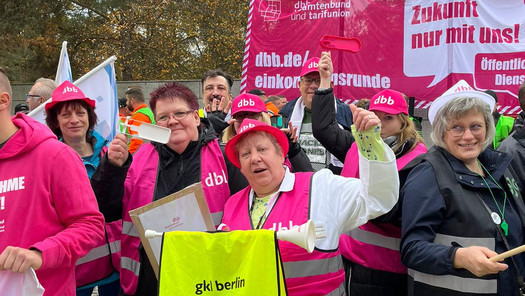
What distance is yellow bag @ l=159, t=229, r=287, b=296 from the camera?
2.42 metres

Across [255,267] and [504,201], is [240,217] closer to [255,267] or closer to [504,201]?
[255,267]

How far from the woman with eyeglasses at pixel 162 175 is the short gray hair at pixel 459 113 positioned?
1.14 meters

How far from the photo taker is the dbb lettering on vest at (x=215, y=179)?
316cm

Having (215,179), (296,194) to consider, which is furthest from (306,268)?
(215,179)

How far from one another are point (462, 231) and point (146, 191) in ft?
5.52

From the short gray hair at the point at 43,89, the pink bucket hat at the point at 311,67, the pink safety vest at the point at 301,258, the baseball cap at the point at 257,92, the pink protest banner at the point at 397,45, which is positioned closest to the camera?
the pink safety vest at the point at 301,258

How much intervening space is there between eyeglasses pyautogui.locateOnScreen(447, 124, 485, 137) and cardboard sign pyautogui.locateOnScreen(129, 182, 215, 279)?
4.26 ft

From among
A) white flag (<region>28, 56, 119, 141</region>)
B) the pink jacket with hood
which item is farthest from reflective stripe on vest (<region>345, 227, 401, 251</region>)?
white flag (<region>28, 56, 119, 141</region>)

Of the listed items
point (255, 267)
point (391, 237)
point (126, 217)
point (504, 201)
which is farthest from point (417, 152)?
point (126, 217)

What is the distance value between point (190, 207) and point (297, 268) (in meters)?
0.64

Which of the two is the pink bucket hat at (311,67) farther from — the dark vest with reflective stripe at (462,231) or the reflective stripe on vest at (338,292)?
the reflective stripe on vest at (338,292)

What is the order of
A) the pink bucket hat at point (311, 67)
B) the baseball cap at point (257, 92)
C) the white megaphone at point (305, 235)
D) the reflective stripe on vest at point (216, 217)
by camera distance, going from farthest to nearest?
the baseball cap at point (257, 92) → the pink bucket hat at point (311, 67) → the reflective stripe on vest at point (216, 217) → the white megaphone at point (305, 235)

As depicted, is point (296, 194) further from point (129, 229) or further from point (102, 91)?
point (102, 91)

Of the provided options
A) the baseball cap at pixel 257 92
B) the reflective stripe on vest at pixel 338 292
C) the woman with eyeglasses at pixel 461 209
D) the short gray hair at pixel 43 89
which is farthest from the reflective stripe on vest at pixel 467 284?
the baseball cap at pixel 257 92
